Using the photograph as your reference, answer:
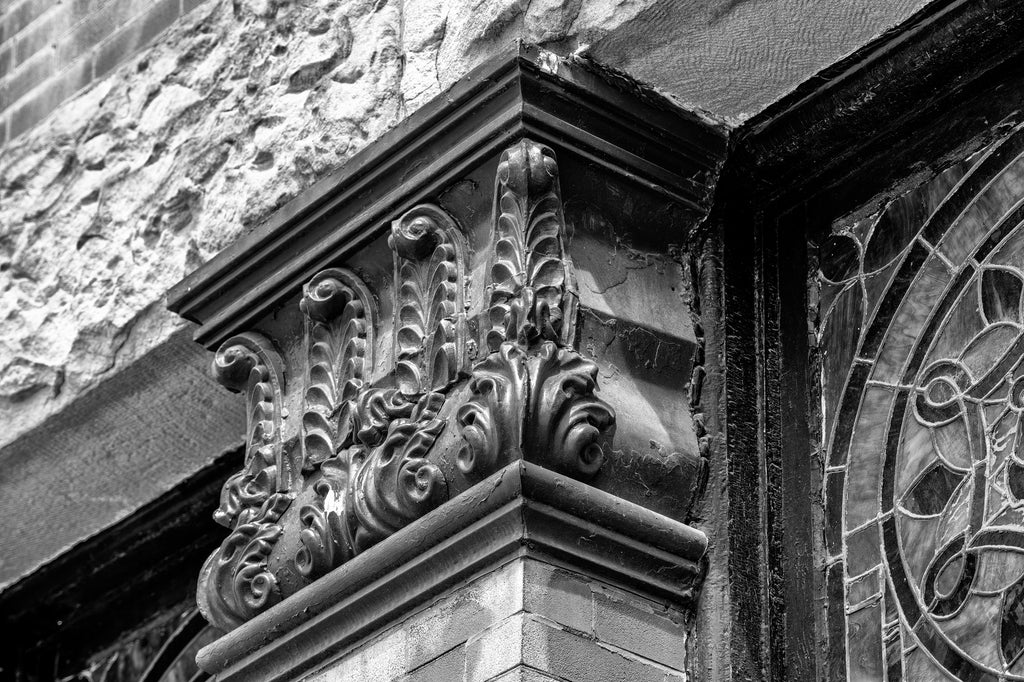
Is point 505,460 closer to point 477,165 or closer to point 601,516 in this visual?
point 601,516

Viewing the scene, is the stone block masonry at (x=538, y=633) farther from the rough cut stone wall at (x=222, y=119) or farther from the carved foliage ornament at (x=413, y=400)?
the rough cut stone wall at (x=222, y=119)

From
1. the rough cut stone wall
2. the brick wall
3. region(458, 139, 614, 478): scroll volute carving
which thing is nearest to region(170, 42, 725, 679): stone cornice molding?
region(458, 139, 614, 478): scroll volute carving

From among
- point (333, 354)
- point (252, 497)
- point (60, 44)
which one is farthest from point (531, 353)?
point (60, 44)

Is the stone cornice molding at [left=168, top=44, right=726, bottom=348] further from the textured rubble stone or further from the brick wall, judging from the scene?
the brick wall

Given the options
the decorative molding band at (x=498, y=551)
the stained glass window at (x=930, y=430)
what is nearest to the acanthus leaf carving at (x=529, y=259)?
the decorative molding band at (x=498, y=551)

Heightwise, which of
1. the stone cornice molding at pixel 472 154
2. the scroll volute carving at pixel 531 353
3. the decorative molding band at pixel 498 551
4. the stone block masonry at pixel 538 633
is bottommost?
the stone block masonry at pixel 538 633

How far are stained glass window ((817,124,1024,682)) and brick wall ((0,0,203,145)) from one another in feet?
5.50

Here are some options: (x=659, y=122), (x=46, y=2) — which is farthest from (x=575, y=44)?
A: (x=46, y=2)

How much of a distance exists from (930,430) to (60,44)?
2423 mm

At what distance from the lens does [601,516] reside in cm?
263

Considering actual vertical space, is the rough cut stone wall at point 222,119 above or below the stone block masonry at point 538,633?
above

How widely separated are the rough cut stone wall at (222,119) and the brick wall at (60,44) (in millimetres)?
75

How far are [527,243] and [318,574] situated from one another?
1.95ft

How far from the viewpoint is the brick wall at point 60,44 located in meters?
4.05
